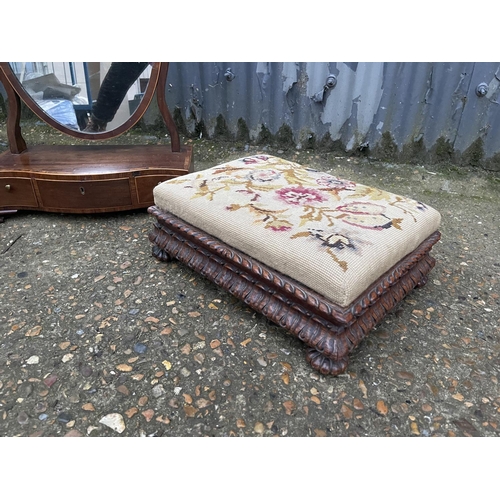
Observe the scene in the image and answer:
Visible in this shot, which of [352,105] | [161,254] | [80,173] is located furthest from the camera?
[352,105]

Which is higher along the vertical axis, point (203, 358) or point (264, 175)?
point (264, 175)

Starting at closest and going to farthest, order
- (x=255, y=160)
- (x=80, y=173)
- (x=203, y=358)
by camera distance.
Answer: (x=203, y=358) < (x=255, y=160) < (x=80, y=173)

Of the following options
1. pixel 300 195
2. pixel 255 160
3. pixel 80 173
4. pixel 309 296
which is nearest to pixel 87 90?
pixel 80 173

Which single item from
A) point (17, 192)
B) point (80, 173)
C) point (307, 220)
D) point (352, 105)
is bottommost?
point (17, 192)

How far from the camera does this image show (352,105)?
10.3ft

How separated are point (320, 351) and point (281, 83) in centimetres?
250

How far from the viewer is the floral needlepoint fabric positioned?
1.36 m

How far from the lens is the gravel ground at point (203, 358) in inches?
51.2

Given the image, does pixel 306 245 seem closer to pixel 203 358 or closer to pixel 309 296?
pixel 309 296

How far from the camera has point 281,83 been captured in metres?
3.21

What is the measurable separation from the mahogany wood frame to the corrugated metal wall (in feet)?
3.05

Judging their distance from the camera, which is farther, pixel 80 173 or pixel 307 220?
pixel 80 173

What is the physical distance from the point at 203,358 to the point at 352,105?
8.17ft

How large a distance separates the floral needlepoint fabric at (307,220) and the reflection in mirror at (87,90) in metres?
0.95
